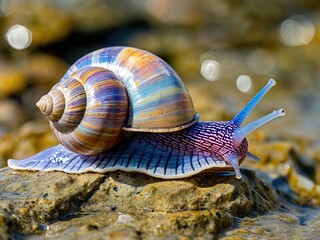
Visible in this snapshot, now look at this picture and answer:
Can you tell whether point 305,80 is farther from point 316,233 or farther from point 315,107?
point 316,233

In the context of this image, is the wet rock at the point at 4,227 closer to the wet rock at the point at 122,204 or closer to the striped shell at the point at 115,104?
the wet rock at the point at 122,204

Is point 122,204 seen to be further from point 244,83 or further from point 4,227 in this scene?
point 244,83

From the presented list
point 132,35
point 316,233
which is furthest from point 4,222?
point 132,35

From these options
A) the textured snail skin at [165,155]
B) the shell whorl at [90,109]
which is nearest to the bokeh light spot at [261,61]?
the textured snail skin at [165,155]

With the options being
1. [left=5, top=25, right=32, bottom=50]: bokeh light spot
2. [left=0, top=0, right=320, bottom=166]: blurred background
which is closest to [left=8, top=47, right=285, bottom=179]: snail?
[left=0, top=0, right=320, bottom=166]: blurred background

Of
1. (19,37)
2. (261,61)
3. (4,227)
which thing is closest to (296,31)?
(261,61)

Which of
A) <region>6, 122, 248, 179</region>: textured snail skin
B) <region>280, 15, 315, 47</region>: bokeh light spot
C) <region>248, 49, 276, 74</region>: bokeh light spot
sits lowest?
<region>6, 122, 248, 179</region>: textured snail skin

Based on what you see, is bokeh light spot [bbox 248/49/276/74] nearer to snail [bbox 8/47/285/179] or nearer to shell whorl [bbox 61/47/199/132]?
snail [bbox 8/47/285/179]
